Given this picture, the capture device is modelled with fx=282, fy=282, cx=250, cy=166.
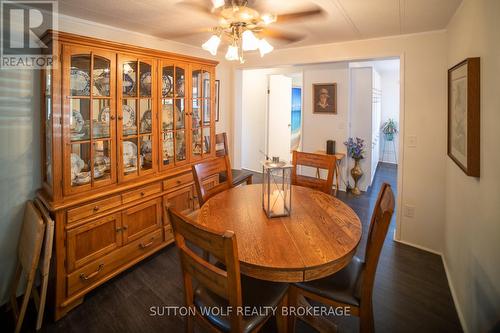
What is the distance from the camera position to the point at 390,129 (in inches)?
269

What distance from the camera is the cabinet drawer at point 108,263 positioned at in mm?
1970

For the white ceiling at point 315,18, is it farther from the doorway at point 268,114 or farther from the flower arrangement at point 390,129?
the flower arrangement at point 390,129

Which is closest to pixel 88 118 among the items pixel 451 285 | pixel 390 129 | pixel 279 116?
pixel 451 285

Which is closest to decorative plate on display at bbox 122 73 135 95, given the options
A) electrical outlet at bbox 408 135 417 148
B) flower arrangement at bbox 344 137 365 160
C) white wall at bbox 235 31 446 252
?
white wall at bbox 235 31 446 252

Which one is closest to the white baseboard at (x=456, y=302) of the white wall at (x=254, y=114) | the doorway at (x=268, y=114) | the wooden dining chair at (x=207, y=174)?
the wooden dining chair at (x=207, y=174)

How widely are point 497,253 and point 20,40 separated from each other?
3.09 m

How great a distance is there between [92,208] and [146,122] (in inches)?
33.3

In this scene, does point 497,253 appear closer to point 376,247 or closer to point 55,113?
point 376,247

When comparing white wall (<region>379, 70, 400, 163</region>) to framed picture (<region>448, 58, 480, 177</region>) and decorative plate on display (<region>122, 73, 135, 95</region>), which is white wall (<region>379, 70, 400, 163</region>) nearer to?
framed picture (<region>448, 58, 480, 177</region>)

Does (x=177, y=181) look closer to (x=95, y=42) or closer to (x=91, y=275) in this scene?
(x=91, y=275)

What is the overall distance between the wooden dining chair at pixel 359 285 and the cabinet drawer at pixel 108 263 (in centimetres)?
143

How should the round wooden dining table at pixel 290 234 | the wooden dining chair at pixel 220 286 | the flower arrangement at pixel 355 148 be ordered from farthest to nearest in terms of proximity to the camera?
the flower arrangement at pixel 355 148 → the round wooden dining table at pixel 290 234 → the wooden dining chair at pixel 220 286

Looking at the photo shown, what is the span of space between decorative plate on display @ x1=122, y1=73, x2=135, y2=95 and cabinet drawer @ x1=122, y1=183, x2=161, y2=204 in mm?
810

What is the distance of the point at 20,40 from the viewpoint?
1984 mm
